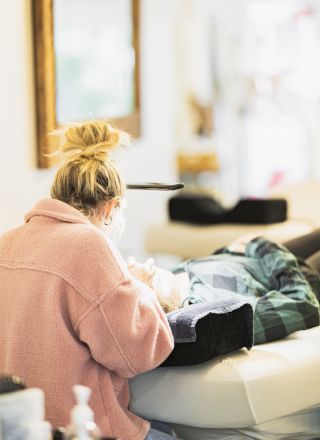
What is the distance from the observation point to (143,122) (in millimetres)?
5184

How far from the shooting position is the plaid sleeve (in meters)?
2.48

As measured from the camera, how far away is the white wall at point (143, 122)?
11.7 feet

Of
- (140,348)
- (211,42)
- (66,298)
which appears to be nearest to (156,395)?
(140,348)

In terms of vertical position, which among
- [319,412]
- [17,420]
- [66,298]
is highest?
[66,298]

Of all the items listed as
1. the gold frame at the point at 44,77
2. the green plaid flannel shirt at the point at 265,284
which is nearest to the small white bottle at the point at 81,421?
the green plaid flannel shirt at the point at 265,284

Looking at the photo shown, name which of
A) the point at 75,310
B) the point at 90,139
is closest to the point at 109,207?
the point at 90,139

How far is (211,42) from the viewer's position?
6715 millimetres

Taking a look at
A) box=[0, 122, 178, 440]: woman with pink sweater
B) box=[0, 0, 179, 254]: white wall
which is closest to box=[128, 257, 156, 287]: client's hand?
box=[0, 122, 178, 440]: woman with pink sweater

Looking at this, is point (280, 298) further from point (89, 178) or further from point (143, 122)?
point (143, 122)

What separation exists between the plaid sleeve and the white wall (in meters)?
1.24

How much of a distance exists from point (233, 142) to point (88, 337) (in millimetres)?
5541

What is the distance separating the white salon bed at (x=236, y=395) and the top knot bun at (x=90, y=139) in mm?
627

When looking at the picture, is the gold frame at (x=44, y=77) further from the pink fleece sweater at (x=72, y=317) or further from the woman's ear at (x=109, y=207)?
the pink fleece sweater at (x=72, y=317)

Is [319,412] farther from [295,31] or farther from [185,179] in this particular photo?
[295,31]
